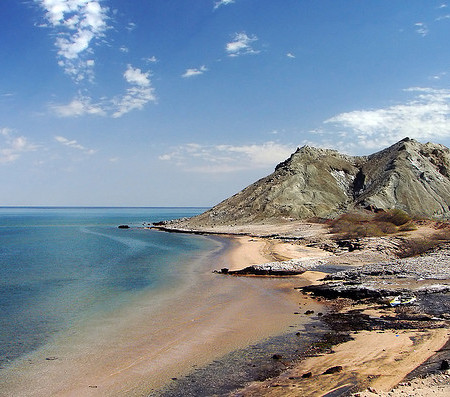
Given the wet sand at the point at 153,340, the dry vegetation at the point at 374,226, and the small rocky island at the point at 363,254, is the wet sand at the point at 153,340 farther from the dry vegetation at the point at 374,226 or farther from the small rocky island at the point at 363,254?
the dry vegetation at the point at 374,226

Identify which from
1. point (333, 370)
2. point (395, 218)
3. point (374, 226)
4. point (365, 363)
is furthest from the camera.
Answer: point (395, 218)

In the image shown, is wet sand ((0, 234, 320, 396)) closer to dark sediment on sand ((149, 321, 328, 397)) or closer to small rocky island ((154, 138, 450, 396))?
dark sediment on sand ((149, 321, 328, 397))

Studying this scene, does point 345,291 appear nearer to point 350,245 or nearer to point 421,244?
point 421,244

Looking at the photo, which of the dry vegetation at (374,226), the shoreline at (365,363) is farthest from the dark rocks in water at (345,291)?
the dry vegetation at (374,226)

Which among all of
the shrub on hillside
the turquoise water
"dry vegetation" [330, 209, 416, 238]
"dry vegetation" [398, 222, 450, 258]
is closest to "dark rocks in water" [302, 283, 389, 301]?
the turquoise water

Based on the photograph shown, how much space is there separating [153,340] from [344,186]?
82.4 m

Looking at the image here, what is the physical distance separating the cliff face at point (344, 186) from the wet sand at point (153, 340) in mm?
54898

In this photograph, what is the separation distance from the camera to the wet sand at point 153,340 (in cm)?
1141

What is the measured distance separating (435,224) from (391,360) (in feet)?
138

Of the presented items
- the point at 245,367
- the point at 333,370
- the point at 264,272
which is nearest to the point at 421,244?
the point at 264,272

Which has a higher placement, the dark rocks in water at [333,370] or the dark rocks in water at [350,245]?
the dark rocks in water at [350,245]

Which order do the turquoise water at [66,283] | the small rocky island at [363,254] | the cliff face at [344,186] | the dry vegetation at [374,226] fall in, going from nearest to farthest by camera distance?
the small rocky island at [363,254] < the turquoise water at [66,283] < the dry vegetation at [374,226] < the cliff face at [344,186]

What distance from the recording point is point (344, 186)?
91.0 meters

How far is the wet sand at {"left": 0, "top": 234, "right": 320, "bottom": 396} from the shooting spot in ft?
37.4
